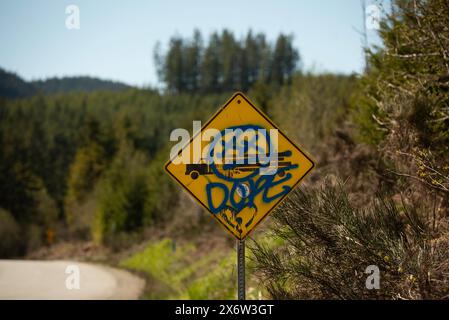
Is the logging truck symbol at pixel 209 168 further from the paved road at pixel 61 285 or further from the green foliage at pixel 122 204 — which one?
the green foliage at pixel 122 204

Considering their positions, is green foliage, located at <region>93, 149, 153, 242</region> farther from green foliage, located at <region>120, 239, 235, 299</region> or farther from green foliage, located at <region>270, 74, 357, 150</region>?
green foliage, located at <region>270, 74, 357, 150</region>

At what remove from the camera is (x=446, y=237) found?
5227 millimetres

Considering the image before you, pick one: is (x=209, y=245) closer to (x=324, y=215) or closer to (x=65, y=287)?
(x=65, y=287)

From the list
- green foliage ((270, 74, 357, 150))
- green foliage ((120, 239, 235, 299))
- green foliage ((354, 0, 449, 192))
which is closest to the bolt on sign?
green foliage ((354, 0, 449, 192))

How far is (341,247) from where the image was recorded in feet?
17.7

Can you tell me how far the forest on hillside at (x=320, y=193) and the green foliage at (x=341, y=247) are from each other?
0.01 meters

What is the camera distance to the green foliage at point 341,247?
4961 millimetres

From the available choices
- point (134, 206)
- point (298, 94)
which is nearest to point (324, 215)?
point (298, 94)

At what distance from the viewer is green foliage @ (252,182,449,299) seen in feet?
16.3

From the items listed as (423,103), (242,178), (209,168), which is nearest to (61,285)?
(423,103)

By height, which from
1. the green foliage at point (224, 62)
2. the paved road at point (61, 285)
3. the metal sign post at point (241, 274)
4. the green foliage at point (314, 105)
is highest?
the green foliage at point (224, 62)

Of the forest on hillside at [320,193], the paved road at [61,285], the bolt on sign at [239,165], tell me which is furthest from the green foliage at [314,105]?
the bolt on sign at [239,165]

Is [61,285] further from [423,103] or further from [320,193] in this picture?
[320,193]

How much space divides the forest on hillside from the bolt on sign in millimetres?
642
